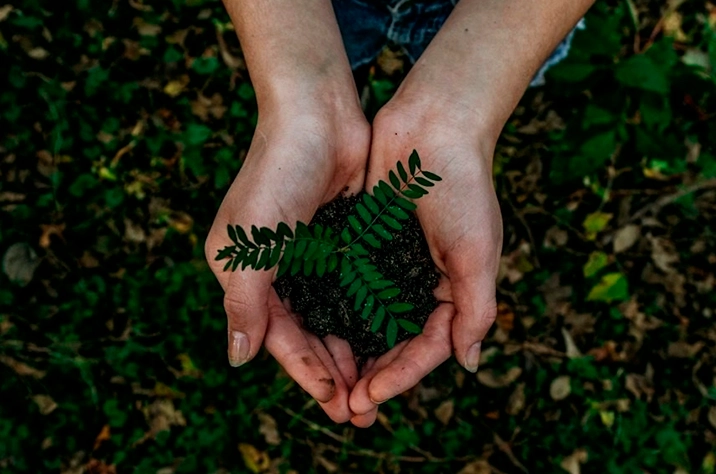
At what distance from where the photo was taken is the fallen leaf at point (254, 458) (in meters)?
3.50

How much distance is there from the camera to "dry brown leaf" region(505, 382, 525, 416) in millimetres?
3533

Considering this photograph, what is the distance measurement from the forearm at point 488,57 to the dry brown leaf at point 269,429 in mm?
1845

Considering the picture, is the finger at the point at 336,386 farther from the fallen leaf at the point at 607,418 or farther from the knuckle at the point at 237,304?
the fallen leaf at the point at 607,418

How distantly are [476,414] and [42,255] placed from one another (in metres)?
2.45

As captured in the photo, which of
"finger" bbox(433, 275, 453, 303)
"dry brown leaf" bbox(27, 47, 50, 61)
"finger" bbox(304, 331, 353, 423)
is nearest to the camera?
"finger" bbox(304, 331, 353, 423)

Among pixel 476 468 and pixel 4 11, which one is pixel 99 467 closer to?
pixel 476 468

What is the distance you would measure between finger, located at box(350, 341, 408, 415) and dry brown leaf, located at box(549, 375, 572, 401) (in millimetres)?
1349

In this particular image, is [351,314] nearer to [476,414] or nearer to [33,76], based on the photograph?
[476,414]

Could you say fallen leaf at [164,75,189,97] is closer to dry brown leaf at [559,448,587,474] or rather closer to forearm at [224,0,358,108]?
forearm at [224,0,358,108]

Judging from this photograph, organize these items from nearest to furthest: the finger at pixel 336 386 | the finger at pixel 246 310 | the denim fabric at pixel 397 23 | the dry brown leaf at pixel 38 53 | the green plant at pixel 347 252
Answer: the green plant at pixel 347 252 < the finger at pixel 246 310 < the finger at pixel 336 386 < the denim fabric at pixel 397 23 < the dry brown leaf at pixel 38 53

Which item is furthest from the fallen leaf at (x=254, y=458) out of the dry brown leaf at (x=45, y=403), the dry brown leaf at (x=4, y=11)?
the dry brown leaf at (x=4, y=11)

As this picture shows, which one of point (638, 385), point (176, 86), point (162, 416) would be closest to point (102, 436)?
point (162, 416)

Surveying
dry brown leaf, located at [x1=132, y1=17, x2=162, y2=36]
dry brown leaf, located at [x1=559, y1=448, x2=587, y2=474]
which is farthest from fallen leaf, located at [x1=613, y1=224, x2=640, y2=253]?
dry brown leaf, located at [x1=132, y1=17, x2=162, y2=36]

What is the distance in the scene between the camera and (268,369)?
3.52 m
